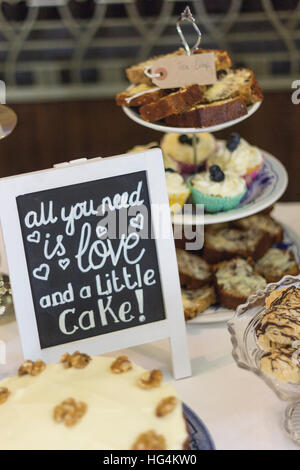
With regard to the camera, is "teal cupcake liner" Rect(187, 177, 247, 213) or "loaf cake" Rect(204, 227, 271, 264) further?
"loaf cake" Rect(204, 227, 271, 264)

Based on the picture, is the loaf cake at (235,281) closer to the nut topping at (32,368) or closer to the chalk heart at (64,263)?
the chalk heart at (64,263)

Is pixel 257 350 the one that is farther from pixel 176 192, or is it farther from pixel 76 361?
pixel 176 192

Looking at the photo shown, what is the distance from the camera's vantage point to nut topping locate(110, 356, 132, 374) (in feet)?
4.30

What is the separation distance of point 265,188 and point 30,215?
760mm

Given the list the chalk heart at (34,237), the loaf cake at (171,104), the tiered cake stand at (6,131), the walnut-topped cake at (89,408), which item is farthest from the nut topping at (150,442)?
the loaf cake at (171,104)

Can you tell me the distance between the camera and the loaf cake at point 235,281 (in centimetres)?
176

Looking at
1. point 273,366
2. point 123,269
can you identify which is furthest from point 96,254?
point 273,366

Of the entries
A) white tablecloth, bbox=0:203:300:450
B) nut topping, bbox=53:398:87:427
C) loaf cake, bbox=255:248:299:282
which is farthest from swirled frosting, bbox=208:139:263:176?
nut topping, bbox=53:398:87:427

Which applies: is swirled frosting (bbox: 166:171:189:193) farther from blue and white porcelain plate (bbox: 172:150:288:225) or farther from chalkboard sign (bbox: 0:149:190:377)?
chalkboard sign (bbox: 0:149:190:377)

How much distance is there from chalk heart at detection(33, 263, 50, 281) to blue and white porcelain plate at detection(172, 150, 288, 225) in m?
0.40

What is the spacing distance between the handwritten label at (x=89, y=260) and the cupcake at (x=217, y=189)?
1.15ft

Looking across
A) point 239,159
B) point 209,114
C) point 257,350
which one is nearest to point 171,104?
point 209,114

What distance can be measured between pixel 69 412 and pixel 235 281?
2.40 feet
